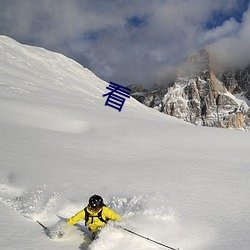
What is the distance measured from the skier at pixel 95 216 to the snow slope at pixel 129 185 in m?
0.24

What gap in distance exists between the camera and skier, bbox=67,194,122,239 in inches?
218

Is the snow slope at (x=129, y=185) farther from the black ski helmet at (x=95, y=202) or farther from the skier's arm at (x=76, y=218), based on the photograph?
the black ski helmet at (x=95, y=202)

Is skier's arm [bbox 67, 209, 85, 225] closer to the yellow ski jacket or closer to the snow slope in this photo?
the yellow ski jacket

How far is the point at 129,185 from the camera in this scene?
775 cm

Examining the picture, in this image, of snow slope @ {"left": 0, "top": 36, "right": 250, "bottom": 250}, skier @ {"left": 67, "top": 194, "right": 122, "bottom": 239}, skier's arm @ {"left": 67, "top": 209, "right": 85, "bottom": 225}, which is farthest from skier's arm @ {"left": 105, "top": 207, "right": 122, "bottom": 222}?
skier's arm @ {"left": 67, "top": 209, "right": 85, "bottom": 225}

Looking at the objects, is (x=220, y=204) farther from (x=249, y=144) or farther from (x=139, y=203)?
(x=249, y=144)

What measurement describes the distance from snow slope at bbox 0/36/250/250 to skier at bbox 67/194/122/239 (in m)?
0.24

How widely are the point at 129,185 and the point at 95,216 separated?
2.23 metres

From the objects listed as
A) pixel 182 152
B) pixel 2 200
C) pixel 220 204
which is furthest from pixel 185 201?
pixel 182 152

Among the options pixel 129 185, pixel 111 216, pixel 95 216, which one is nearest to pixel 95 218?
pixel 95 216

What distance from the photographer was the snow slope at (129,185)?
5.21 meters

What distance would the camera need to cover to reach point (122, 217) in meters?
6.13

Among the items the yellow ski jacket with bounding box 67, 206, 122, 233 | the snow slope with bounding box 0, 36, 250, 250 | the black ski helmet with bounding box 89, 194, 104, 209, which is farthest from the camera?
the yellow ski jacket with bounding box 67, 206, 122, 233

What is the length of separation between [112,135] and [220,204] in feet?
27.9
